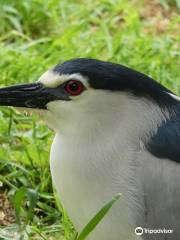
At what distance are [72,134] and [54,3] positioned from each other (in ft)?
9.14

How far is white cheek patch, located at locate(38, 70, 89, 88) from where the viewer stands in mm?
3510

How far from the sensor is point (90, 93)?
352 cm

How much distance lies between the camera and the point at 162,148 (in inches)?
140

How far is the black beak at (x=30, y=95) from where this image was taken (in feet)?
11.8

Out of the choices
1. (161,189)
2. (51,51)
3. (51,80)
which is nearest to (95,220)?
(161,189)

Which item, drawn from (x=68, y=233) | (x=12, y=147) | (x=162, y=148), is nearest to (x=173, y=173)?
(x=162, y=148)

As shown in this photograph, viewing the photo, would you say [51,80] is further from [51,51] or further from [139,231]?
[51,51]

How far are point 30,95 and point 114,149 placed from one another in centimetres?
39

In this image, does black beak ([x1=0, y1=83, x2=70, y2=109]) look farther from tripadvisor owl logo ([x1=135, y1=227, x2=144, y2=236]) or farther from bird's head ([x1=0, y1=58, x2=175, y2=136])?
tripadvisor owl logo ([x1=135, y1=227, x2=144, y2=236])

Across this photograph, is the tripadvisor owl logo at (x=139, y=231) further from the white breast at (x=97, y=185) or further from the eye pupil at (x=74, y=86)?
the eye pupil at (x=74, y=86)

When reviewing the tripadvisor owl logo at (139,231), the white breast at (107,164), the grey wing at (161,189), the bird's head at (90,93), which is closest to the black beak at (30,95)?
the bird's head at (90,93)

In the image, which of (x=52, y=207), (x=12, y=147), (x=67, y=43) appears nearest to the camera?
(x=52, y=207)

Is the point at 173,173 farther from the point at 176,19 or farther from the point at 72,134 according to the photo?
the point at 176,19

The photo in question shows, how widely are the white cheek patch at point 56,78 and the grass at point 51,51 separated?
22.0 inches
